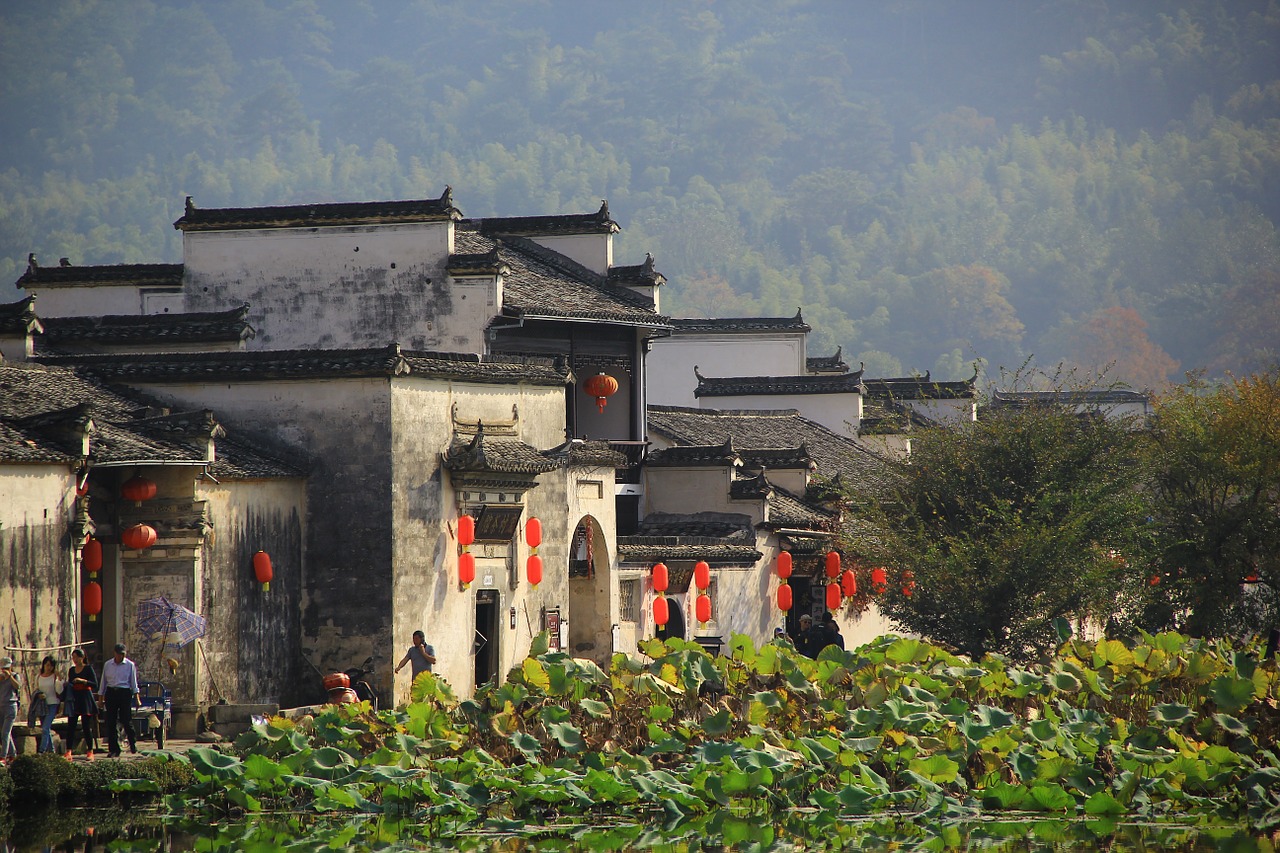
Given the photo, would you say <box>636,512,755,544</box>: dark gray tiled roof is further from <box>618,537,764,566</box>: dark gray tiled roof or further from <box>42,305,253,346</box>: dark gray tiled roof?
<box>42,305,253,346</box>: dark gray tiled roof

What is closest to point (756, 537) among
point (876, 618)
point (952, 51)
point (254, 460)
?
point (876, 618)

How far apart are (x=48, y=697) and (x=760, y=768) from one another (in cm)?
675

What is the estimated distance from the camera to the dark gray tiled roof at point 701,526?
28141 millimetres

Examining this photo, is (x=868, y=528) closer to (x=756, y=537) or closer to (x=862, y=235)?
(x=756, y=537)

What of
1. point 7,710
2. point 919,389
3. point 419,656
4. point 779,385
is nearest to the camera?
point 7,710

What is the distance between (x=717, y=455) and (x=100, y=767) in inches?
608

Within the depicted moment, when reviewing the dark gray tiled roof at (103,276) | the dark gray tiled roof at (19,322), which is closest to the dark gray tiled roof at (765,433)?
the dark gray tiled roof at (103,276)

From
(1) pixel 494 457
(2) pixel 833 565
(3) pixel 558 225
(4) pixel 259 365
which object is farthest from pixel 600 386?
(4) pixel 259 365

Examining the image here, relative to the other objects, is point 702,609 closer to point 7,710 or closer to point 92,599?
point 92,599

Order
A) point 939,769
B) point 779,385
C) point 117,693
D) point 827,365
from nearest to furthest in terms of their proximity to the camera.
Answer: point 939,769 → point 117,693 → point 779,385 → point 827,365

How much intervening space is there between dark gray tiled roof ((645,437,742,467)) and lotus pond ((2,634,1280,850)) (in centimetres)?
1180

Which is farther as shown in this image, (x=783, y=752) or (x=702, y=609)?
(x=702, y=609)

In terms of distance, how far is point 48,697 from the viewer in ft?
52.2

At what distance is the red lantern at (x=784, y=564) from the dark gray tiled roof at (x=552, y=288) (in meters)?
4.52
